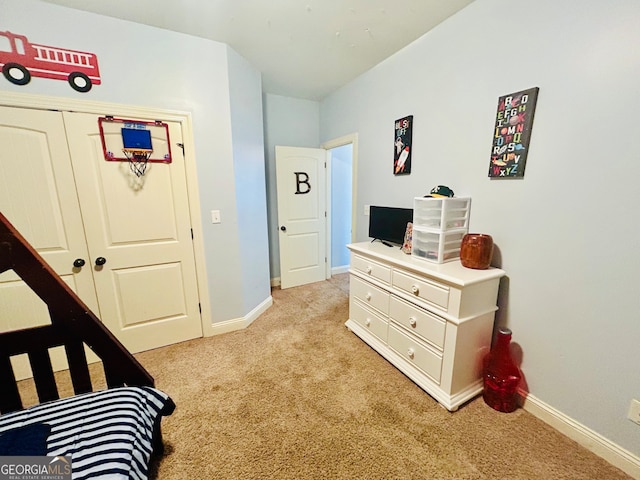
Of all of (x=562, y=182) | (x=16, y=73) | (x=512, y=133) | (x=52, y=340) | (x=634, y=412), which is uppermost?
(x=16, y=73)

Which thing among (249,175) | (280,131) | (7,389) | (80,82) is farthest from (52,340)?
(280,131)

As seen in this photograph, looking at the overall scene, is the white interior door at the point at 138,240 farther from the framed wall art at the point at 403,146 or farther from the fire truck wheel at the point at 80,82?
the framed wall art at the point at 403,146

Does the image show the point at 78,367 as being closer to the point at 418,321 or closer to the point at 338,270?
the point at 418,321

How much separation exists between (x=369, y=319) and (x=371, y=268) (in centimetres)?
47

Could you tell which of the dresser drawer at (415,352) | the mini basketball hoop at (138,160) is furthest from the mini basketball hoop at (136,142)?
the dresser drawer at (415,352)

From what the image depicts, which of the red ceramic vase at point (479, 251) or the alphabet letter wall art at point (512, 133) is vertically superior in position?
the alphabet letter wall art at point (512, 133)

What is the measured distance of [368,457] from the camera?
133cm

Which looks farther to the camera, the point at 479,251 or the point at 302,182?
the point at 302,182

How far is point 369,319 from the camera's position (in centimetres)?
226

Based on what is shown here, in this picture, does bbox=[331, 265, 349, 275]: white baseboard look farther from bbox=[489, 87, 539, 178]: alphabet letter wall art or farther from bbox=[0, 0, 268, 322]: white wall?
bbox=[489, 87, 539, 178]: alphabet letter wall art

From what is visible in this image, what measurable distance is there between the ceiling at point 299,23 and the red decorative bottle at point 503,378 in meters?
2.24

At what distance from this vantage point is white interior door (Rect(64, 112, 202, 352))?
1.91 m

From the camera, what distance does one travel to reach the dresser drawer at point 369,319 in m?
2.12

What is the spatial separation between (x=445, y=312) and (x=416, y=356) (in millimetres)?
459
